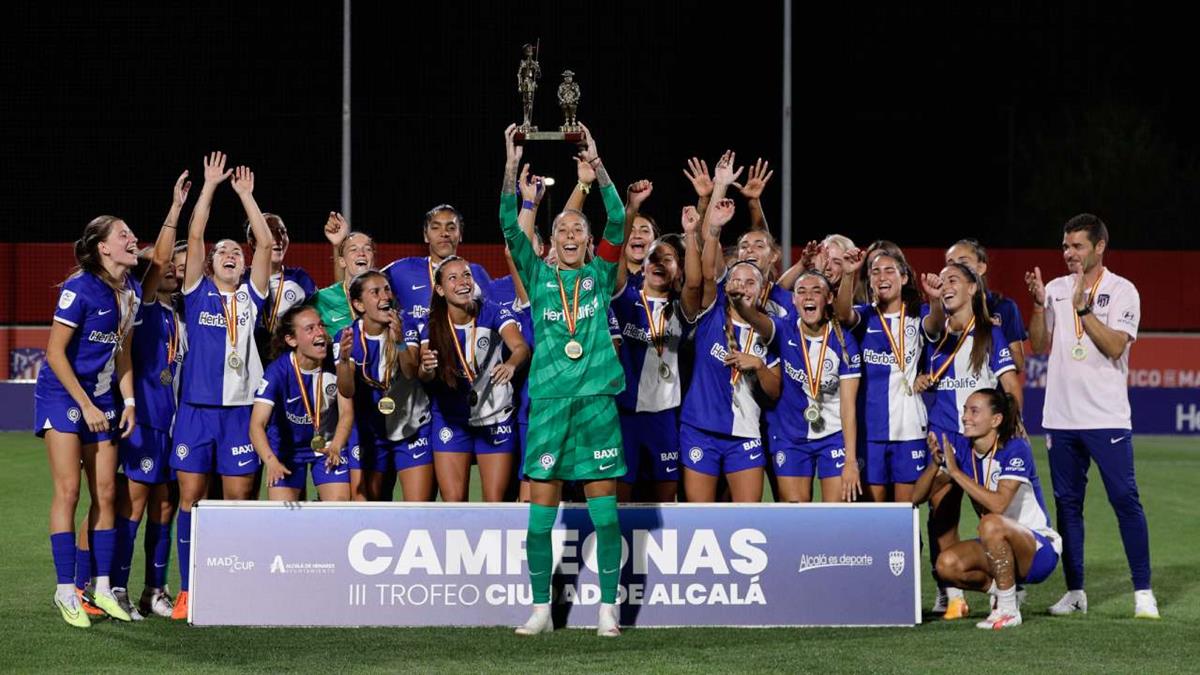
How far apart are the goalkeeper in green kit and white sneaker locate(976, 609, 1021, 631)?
1.54 metres

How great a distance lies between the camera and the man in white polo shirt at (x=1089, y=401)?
24.0 ft

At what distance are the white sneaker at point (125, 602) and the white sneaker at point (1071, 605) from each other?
3.94 metres

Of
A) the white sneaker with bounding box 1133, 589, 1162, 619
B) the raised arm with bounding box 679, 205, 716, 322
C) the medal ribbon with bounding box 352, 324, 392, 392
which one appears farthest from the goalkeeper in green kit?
the white sneaker with bounding box 1133, 589, 1162, 619

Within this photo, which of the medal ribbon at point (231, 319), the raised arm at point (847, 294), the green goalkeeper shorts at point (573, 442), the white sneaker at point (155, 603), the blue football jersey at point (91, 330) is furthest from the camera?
the raised arm at point (847, 294)

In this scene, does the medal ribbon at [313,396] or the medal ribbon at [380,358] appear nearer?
the medal ribbon at [313,396]

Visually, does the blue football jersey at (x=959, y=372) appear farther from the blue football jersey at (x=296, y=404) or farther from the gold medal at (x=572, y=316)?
the blue football jersey at (x=296, y=404)

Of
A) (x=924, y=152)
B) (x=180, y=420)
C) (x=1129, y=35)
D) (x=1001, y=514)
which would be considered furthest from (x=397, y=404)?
(x=1129, y=35)

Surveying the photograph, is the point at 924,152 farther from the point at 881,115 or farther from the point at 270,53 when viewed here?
the point at 270,53

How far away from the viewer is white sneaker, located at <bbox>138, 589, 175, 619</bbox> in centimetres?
716

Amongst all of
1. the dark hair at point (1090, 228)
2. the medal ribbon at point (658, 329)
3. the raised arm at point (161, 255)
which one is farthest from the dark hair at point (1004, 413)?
the raised arm at point (161, 255)

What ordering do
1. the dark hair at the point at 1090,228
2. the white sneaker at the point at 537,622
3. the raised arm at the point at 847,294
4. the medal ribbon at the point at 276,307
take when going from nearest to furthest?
the white sneaker at the point at 537,622 → the dark hair at the point at 1090,228 → the raised arm at the point at 847,294 → the medal ribbon at the point at 276,307

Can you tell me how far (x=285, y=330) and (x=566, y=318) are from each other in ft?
4.61

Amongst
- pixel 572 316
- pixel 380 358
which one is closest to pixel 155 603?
pixel 380 358

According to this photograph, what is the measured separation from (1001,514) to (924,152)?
2075 cm
